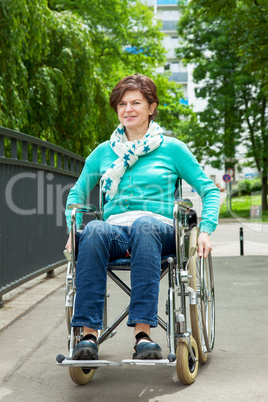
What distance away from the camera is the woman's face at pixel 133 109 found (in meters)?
3.84

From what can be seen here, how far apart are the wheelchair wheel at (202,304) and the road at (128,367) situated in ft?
0.42

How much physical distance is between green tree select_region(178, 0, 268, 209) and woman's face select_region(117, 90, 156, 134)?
88.9ft

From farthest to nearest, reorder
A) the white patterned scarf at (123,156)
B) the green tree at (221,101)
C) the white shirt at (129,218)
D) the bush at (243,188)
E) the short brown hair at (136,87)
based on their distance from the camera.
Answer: the bush at (243,188), the green tree at (221,101), the short brown hair at (136,87), the white patterned scarf at (123,156), the white shirt at (129,218)

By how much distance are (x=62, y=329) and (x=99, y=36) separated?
21.3 meters

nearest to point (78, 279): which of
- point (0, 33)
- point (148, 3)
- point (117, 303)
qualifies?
point (117, 303)

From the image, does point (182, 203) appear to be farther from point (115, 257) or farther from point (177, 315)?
point (177, 315)

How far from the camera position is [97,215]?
4020 mm

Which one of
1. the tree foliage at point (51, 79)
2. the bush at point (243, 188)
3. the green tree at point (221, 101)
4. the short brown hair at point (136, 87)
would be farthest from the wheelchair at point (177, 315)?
the bush at point (243, 188)

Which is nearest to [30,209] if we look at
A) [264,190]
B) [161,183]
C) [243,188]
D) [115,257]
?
[161,183]

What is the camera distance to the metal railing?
5.53 meters

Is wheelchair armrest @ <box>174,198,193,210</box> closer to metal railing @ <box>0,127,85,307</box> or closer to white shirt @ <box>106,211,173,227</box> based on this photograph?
white shirt @ <box>106,211,173,227</box>

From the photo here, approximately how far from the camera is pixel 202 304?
3838 mm

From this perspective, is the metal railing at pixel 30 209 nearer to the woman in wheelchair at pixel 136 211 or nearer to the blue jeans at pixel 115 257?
the woman in wheelchair at pixel 136 211

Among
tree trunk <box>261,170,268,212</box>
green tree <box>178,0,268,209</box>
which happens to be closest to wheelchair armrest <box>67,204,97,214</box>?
green tree <box>178,0,268,209</box>
